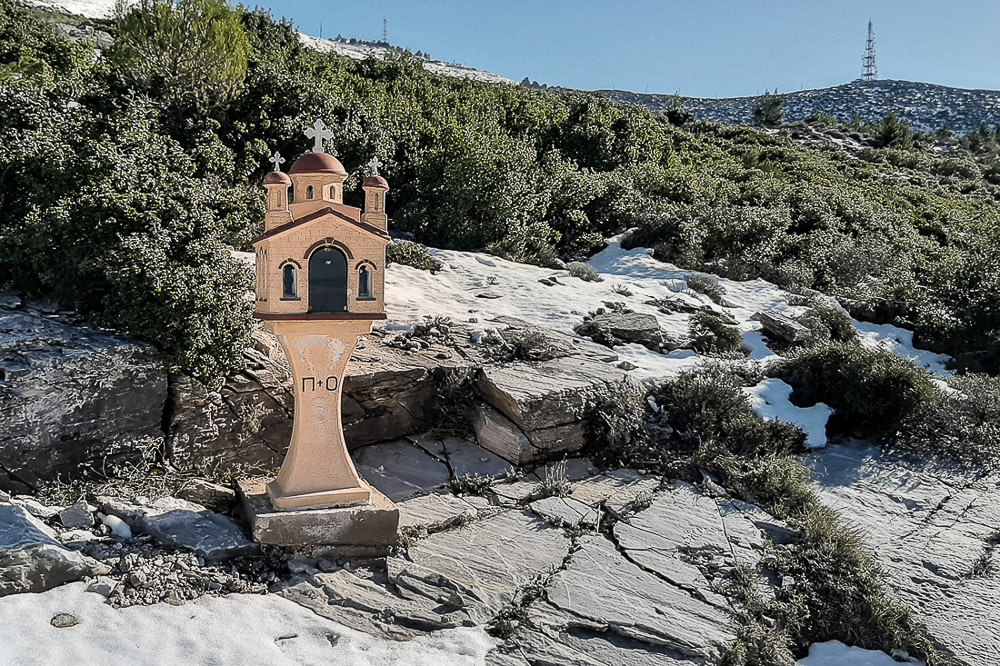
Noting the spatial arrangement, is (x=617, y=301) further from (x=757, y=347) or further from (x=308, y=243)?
(x=308, y=243)

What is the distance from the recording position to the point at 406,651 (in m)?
4.25

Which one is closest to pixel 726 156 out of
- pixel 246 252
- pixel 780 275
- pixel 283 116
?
pixel 780 275

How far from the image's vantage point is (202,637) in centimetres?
403

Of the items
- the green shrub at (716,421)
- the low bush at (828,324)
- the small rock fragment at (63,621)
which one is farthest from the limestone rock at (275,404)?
the low bush at (828,324)

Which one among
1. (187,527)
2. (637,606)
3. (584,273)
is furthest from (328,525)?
(584,273)

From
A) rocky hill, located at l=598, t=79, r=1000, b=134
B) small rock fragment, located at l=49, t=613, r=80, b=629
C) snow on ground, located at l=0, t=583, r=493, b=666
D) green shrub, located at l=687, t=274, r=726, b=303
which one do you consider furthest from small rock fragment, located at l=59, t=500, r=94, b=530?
rocky hill, located at l=598, t=79, r=1000, b=134

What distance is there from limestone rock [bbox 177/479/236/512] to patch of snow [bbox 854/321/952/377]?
981 cm

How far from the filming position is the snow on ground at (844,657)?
4.77 m

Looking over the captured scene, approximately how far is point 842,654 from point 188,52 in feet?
43.9

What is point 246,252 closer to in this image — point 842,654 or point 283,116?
point 283,116

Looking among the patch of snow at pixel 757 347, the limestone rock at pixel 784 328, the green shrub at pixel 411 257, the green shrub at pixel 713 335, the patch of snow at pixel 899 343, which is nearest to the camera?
the green shrub at pixel 713 335

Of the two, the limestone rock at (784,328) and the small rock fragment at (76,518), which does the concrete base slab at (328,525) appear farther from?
the limestone rock at (784,328)

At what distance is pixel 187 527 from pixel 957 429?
24.3 feet

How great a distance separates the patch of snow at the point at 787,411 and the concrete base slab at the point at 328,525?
446cm
